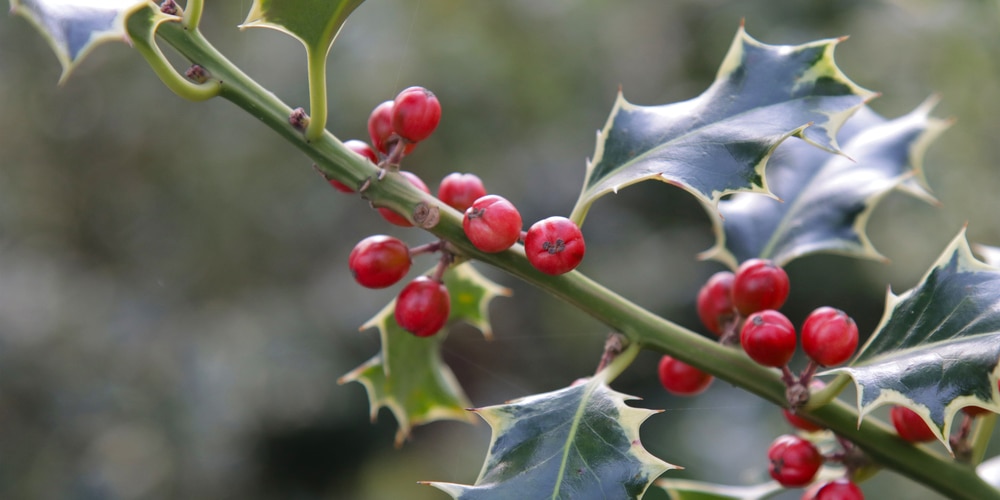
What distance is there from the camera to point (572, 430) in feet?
2.62

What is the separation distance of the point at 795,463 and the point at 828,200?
448mm

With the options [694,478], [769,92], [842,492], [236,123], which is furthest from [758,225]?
[236,123]

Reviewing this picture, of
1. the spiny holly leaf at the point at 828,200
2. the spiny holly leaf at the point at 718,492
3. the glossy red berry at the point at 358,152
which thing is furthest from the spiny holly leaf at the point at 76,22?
the spiny holly leaf at the point at 718,492

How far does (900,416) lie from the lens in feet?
3.00

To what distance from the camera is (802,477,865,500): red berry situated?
892 mm

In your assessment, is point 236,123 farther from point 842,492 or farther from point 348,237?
point 842,492

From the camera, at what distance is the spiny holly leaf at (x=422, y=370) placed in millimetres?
1242

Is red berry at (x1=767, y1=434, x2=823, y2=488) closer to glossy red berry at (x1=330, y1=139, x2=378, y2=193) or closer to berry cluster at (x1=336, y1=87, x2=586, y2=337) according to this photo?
berry cluster at (x1=336, y1=87, x2=586, y2=337)

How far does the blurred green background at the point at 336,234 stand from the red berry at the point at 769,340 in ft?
6.63

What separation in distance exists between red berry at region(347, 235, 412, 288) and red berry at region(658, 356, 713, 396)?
367mm

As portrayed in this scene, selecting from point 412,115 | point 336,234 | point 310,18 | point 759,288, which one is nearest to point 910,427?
point 759,288

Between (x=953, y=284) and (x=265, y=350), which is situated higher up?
(x=953, y=284)

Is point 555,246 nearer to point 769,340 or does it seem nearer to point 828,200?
point 769,340

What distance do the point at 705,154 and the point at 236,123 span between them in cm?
344
